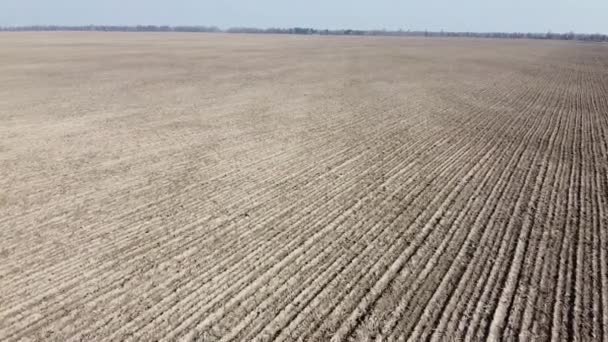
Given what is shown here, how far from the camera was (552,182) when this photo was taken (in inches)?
375

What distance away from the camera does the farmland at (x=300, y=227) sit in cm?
513

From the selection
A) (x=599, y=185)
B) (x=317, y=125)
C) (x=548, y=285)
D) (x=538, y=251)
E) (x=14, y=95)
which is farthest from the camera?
(x=14, y=95)

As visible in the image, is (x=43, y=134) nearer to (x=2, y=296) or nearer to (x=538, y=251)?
(x=2, y=296)

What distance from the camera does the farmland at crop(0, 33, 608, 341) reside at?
16.8ft

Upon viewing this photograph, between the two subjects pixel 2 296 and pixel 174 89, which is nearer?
pixel 2 296

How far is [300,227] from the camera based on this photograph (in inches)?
285

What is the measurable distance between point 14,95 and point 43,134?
31.3 ft

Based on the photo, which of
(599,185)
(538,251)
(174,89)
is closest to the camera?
(538,251)

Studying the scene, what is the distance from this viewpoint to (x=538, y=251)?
6.66 meters

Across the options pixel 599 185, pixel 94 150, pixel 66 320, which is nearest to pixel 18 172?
pixel 94 150

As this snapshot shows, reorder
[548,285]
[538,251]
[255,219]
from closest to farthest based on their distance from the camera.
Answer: [548,285]
[538,251]
[255,219]

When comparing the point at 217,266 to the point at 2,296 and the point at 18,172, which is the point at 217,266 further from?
the point at 18,172

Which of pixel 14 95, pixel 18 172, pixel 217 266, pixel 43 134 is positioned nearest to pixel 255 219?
pixel 217 266

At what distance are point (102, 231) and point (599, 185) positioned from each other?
10805mm
